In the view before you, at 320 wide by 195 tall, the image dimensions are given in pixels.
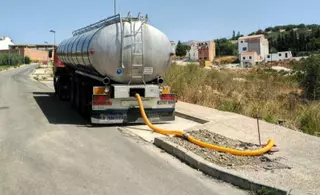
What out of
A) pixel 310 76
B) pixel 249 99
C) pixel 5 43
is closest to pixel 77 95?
pixel 249 99

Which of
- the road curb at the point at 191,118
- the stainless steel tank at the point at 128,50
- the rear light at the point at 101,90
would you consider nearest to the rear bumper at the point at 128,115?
the rear light at the point at 101,90

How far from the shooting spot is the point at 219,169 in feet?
19.2

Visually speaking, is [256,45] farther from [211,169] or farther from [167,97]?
[211,169]

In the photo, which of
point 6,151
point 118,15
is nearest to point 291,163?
point 6,151

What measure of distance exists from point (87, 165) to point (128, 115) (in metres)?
4.13

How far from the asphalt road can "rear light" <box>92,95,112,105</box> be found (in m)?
0.70

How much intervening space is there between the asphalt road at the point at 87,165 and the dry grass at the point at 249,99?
4689 mm

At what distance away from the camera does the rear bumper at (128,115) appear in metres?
10.2

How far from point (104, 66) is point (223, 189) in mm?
5693

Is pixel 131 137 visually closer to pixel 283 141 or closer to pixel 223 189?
pixel 283 141

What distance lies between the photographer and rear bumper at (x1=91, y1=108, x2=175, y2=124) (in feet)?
33.6

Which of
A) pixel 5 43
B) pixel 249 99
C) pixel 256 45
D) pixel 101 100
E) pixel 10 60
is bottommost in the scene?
pixel 249 99

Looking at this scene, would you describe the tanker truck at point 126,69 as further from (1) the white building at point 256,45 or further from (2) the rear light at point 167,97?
(1) the white building at point 256,45

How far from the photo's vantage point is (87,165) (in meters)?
6.47
